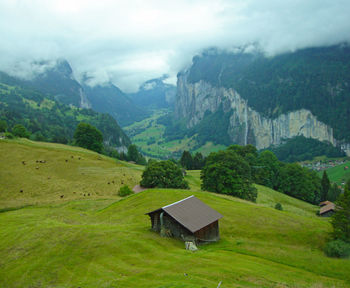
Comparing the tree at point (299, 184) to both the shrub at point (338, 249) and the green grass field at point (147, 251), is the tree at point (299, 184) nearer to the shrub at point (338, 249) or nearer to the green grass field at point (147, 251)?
the green grass field at point (147, 251)

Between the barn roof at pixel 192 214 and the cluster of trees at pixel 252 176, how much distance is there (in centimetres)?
2981

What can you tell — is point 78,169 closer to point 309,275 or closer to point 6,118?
point 309,275

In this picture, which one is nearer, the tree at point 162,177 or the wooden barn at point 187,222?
the wooden barn at point 187,222

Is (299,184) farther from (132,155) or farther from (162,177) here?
(132,155)

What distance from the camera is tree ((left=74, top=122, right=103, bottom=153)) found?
11494cm

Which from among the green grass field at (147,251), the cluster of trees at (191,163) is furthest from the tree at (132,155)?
the green grass field at (147,251)

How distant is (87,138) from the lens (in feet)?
378

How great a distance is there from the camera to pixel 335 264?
26688 mm

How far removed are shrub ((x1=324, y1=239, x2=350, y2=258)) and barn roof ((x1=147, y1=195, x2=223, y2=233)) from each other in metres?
11.6

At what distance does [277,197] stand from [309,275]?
6616 centimetres

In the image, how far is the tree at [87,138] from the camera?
115 metres

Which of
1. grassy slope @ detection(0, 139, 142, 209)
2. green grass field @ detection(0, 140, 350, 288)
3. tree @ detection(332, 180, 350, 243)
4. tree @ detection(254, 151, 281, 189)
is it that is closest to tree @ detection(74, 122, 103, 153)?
grassy slope @ detection(0, 139, 142, 209)

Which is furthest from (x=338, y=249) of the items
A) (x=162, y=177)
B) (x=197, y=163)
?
(x=197, y=163)

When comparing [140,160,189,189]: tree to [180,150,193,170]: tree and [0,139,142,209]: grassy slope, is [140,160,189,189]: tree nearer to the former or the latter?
[0,139,142,209]: grassy slope
